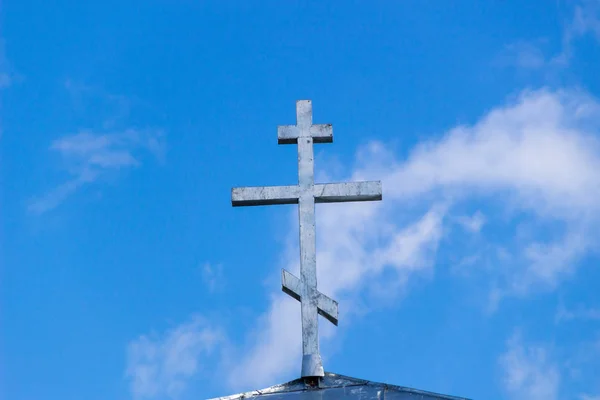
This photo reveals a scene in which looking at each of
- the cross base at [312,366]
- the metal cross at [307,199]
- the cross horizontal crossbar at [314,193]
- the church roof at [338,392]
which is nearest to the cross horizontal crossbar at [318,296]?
the metal cross at [307,199]

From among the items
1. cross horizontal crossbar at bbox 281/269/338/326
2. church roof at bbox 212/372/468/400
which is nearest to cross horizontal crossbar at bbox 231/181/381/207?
cross horizontal crossbar at bbox 281/269/338/326

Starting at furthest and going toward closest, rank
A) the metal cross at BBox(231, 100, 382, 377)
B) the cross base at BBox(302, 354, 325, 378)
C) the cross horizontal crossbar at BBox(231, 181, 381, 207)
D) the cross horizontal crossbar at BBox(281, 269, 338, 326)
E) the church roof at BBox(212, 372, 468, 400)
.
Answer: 1. the cross horizontal crossbar at BBox(231, 181, 381, 207)
2. the cross horizontal crossbar at BBox(281, 269, 338, 326)
3. the metal cross at BBox(231, 100, 382, 377)
4. the cross base at BBox(302, 354, 325, 378)
5. the church roof at BBox(212, 372, 468, 400)

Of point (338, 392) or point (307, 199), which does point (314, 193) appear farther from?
point (338, 392)

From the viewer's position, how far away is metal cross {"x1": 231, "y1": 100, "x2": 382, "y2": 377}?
1073 centimetres

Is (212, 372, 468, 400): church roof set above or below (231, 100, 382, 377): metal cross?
below

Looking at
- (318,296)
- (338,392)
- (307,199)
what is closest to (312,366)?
(338,392)

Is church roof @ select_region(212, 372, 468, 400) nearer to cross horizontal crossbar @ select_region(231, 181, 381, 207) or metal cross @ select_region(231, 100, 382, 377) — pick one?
metal cross @ select_region(231, 100, 382, 377)

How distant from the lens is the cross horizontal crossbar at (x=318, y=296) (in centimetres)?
1084

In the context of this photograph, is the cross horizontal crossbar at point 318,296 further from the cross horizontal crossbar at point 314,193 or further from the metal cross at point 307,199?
the cross horizontal crossbar at point 314,193

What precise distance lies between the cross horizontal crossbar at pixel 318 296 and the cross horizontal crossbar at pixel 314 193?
894 millimetres

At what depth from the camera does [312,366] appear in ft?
34.5

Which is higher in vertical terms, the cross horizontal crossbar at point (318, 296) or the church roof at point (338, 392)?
the cross horizontal crossbar at point (318, 296)

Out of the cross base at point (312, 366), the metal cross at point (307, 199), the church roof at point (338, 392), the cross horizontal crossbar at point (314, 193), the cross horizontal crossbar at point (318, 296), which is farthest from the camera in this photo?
the cross horizontal crossbar at point (314, 193)

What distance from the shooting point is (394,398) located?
10234 millimetres
